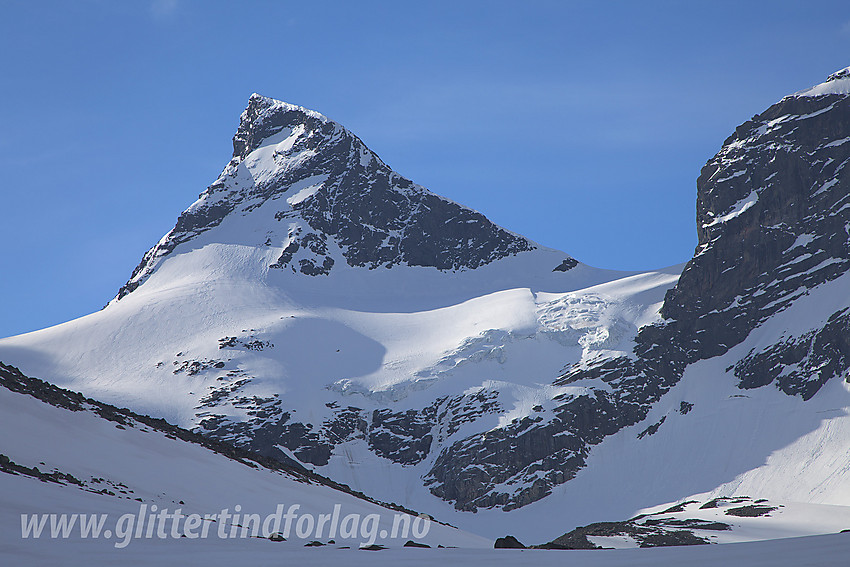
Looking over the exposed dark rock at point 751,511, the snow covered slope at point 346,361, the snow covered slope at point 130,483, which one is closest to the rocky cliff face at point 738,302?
the snow covered slope at point 346,361

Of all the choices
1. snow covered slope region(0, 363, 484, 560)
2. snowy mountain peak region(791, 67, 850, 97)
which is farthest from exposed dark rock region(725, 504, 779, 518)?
snowy mountain peak region(791, 67, 850, 97)

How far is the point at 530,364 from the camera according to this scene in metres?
158

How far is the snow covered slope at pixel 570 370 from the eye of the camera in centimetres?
13450

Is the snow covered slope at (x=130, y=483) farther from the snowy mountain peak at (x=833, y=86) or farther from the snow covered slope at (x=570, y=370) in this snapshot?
the snowy mountain peak at (x=833, y=86)

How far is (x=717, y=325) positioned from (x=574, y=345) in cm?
2637

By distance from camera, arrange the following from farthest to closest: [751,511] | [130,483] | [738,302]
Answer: [738,302]
[751,511]
[130,483]

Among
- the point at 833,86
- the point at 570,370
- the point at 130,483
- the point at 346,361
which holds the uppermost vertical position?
the point at 833,86

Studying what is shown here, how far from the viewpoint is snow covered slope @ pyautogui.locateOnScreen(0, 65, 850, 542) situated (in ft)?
441

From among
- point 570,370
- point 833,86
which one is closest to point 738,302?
point 570,370

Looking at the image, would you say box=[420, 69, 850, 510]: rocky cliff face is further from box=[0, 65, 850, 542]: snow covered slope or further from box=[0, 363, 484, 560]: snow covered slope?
box=[0, 363, 484, 560]: snow covered slope

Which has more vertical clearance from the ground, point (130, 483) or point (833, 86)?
point (833, 86)

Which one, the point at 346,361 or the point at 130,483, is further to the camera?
the point at 346,361

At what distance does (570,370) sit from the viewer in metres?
156

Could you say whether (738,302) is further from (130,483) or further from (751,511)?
(130,483)
